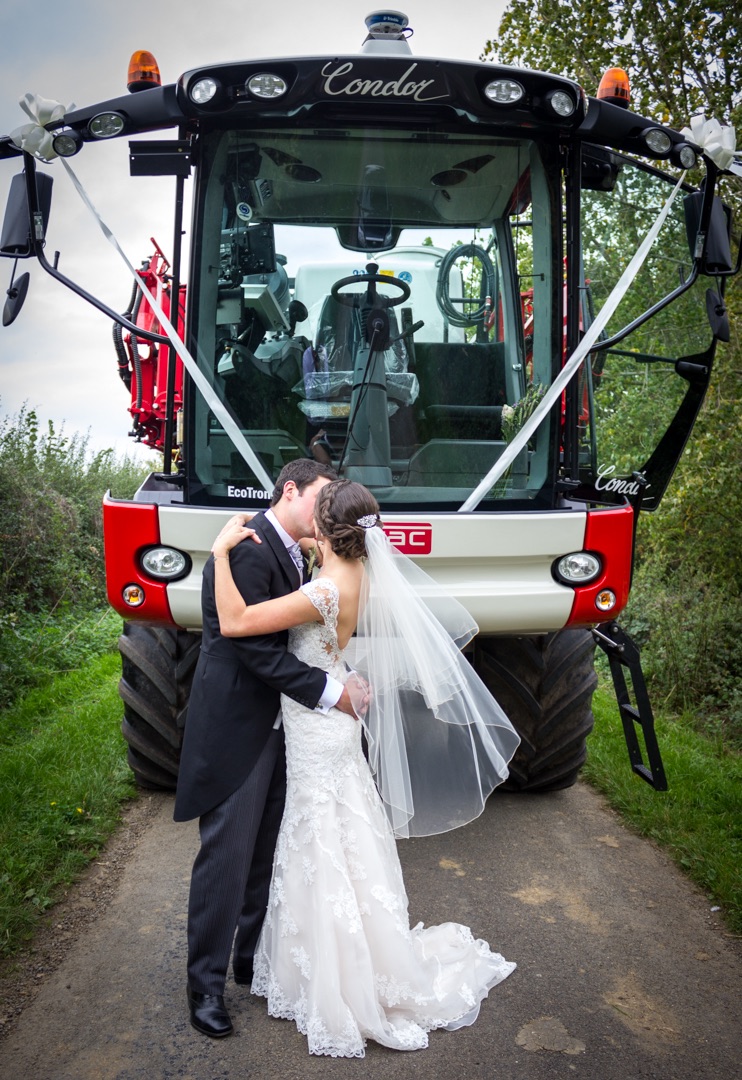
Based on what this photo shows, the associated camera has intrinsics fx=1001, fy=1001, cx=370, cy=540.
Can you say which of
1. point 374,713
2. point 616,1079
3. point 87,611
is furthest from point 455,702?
point 87,611

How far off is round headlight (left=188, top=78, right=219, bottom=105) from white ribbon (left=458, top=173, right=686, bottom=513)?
6.10ft

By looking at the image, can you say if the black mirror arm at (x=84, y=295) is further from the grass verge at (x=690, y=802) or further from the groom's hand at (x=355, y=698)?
the grass verge at (x=690, y=802)

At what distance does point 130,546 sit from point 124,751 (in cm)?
229

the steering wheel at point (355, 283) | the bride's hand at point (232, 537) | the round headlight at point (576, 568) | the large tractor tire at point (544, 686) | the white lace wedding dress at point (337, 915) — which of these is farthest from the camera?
the large tractor tire at point (544, 686)

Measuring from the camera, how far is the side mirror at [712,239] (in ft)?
13.7

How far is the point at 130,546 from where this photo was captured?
4094 mm

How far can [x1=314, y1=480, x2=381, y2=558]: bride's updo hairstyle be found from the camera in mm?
3289

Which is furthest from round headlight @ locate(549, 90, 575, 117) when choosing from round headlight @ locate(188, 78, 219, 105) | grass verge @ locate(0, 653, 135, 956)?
grass verge @ locate(0, 653, 135, 956)

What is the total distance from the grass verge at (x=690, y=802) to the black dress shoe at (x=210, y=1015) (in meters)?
2.00

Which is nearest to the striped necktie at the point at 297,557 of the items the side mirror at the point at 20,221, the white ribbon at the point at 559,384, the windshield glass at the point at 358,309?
the windshield glass at the point at 358,309

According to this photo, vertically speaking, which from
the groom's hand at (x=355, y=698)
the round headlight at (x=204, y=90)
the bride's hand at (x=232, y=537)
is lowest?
the groom's hand at (x=355, y=698)

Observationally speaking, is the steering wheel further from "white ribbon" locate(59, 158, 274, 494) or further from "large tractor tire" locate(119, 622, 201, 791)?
"large tractor tire" locate(119, 622, 201, 791)

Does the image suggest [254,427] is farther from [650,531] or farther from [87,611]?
[87,611]

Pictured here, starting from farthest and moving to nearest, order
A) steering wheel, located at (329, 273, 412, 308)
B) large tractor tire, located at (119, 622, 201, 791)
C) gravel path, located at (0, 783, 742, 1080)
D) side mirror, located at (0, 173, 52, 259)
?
large tractor tire, located at (119, 622, 201, 791)
steering wheel, located at (329, 273, 412, 308)
side mirror, located at (0, 173, 52, 259)
gravel path, located at (0, 783, 742, 1080)
